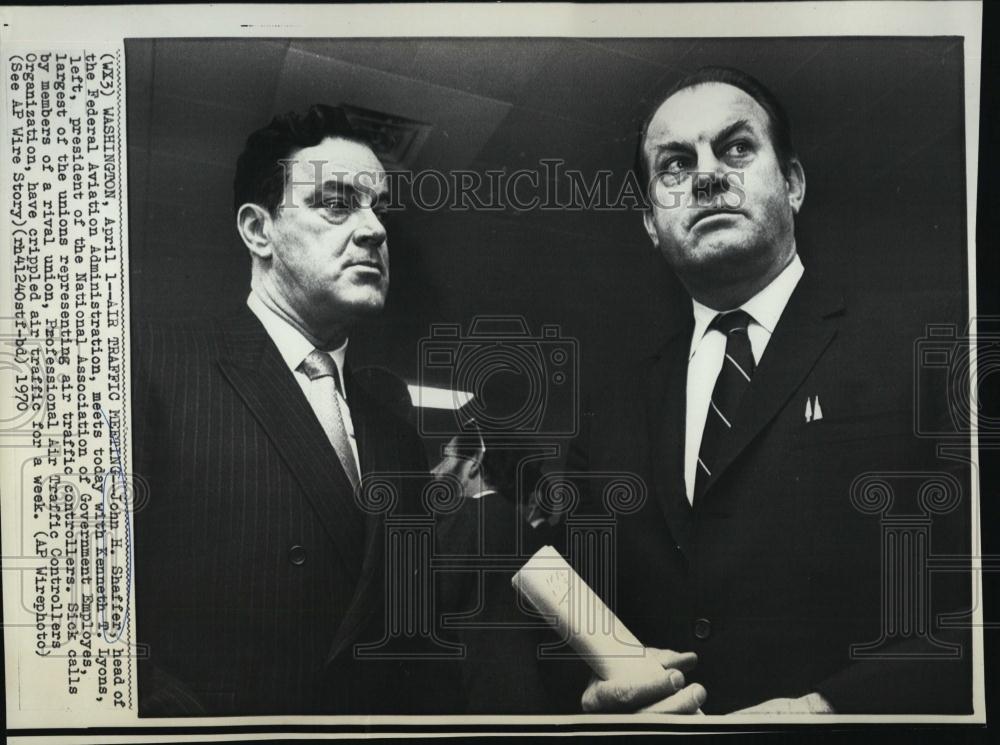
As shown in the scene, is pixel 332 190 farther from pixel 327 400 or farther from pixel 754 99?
pixel 754 99

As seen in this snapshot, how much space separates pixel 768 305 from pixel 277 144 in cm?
92

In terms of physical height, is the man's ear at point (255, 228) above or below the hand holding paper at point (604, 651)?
above

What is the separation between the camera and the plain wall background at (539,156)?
194 cm

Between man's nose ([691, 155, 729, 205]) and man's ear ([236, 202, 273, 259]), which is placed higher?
man's nose ([691, 155, 729, 205])

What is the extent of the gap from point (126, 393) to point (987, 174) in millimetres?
1604

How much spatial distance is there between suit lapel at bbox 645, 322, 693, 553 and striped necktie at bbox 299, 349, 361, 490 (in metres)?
0.54

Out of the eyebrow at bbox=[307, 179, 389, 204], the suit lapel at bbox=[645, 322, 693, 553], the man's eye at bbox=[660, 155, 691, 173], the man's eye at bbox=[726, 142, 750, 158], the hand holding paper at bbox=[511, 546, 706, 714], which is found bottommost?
the hand holding paper at bbox=[511, 546, 706, 714]

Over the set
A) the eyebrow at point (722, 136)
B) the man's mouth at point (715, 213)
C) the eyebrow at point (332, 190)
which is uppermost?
the eyebrow at point (722, 136)

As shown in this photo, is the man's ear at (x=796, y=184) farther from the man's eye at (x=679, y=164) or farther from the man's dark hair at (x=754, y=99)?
the man's eye at (x=679, y=164)

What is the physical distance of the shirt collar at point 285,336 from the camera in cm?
195

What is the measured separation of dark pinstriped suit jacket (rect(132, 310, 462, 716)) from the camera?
6.40 ft
